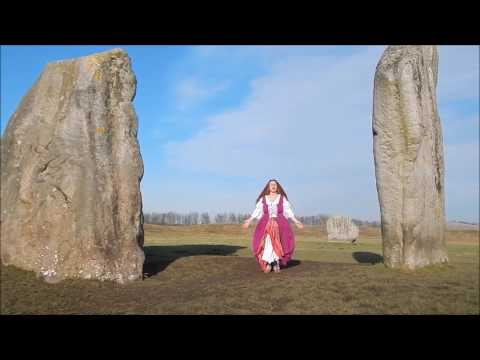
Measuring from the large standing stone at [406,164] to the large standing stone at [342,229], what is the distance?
693 inches

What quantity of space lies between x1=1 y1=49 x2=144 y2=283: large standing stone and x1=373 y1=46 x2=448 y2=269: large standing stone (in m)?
6.04

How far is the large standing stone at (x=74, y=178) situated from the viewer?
30.1 feet

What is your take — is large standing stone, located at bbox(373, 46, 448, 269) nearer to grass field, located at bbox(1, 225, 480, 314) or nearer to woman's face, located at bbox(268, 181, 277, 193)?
grass field, located at bbox(1, 225, 480, 314)

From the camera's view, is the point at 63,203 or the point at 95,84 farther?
the point at 95,84

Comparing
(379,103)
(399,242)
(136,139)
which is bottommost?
(399,242)

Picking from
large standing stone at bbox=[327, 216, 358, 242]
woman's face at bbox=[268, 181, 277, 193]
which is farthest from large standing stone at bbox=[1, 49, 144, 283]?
large standing stone at bbox=[327, 216, 358, 242]

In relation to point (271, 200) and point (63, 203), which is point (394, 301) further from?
point (63, 203)

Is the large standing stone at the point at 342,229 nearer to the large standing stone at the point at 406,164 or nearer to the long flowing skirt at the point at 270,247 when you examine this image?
the long flowing skirt at the point at 270,247

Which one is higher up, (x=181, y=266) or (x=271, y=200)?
(x=271, y=200)

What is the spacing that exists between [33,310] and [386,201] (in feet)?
25.9

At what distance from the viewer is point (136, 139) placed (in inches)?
424

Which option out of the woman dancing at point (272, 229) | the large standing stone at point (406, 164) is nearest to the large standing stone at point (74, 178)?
the woman dancing at point (272, 229)

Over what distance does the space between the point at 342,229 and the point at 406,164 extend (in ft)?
60.6
